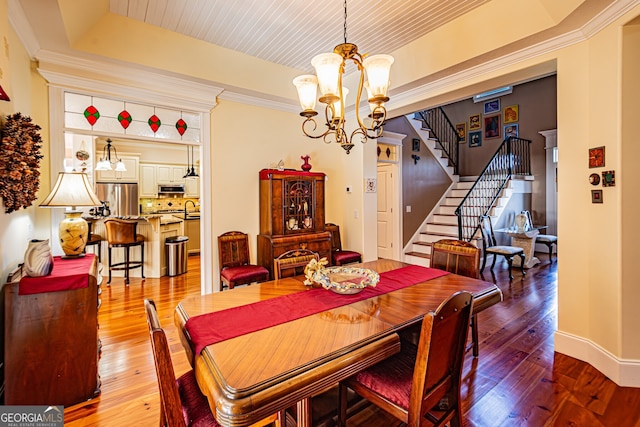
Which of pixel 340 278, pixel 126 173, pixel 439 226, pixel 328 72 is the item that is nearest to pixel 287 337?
pixel 340 278

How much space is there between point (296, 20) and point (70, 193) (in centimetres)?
244

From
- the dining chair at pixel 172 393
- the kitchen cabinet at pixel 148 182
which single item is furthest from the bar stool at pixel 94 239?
the dining chair at pixel 172 393

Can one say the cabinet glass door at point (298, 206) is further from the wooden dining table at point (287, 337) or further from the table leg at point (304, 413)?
the table leg at point (304, 413)

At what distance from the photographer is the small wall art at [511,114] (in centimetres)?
739

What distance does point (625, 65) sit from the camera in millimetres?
2186

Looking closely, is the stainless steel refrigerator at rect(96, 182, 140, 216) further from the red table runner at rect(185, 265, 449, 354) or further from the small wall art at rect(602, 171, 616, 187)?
the small wall art at rect(602, 171, 616, 187)

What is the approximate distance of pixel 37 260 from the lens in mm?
1909

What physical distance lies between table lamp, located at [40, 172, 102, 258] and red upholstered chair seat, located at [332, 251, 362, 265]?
284cm

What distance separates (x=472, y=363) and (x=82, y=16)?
14.0 feet

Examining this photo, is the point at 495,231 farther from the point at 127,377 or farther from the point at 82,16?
the point at 82,16

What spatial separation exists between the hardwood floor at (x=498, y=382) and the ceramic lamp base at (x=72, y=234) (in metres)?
0.96

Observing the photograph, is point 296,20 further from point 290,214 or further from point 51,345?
point 51,345

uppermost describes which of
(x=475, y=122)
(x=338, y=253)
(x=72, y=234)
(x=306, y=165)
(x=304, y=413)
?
(x=475, y=122)

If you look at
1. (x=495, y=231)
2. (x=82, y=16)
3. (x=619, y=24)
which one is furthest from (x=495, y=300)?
(x=495, y=231)
